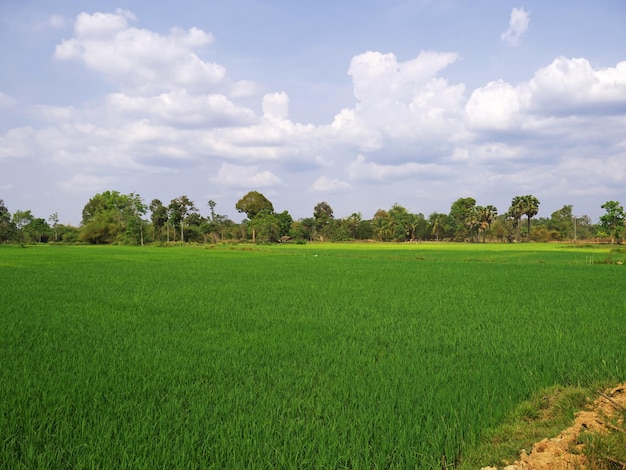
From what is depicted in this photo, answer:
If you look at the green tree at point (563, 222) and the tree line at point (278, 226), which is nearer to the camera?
the tree line at point (278, 226)

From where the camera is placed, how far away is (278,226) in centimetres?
7600

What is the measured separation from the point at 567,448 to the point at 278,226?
73.4m

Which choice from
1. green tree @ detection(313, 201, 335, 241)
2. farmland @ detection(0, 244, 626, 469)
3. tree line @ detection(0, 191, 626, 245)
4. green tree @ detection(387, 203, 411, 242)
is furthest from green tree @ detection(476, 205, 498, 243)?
farmland @ detection(0, 244, 626, 469)

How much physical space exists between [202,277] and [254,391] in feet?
45.1

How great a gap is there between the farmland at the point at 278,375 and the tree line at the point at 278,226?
190ft

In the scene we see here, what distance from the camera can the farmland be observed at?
3318mm

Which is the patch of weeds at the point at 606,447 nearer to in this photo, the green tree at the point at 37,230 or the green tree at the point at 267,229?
the green tree at the point at 267,229

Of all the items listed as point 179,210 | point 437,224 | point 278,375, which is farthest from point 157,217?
point 278,375

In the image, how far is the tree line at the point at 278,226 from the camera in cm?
7006

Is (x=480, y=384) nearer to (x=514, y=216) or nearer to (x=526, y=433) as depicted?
(x=526, y=433)

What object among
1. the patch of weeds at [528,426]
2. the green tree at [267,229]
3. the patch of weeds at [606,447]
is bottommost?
the patch of weeds at [528,426]

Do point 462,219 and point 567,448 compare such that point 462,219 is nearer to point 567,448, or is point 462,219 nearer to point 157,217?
point 157,217

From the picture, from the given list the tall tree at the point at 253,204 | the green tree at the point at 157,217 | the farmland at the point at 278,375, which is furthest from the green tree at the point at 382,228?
the farmland at the point at 278,375

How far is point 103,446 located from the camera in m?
3.25
